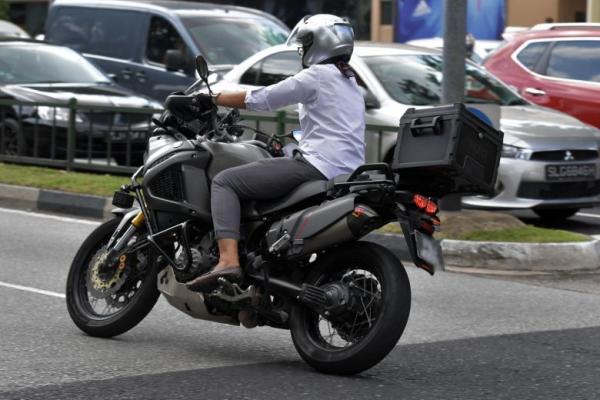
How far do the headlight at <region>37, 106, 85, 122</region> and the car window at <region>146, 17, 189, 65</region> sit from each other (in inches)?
133

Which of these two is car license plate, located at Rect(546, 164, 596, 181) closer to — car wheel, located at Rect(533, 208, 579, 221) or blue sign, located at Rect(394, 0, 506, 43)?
car wheel, located at Rect(533, 208, 579, 221)

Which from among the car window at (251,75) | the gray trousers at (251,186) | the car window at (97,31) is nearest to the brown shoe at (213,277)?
the gray trousers at (251,186)

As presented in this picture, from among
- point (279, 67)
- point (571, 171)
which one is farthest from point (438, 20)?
point (571, 171)

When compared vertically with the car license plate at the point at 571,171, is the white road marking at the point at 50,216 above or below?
below

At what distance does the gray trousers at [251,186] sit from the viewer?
22.2 feet

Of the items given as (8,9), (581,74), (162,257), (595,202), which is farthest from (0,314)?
(8,9)

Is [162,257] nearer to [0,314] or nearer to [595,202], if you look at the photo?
[0,314]

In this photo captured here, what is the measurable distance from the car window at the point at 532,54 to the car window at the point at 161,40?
178 inches

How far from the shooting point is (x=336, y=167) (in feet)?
22.4

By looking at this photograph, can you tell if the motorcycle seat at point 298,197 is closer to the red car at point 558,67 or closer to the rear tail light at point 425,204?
the rear tail light at point 425,204

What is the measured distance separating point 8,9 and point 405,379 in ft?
120

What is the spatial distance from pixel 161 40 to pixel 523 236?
882cm

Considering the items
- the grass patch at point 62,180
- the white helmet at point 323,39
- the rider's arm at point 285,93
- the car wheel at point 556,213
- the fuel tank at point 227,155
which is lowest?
the grass patch at point 62,180

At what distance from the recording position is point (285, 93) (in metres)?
6.77
